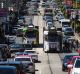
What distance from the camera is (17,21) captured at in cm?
11331

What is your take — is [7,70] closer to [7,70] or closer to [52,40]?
[7,70]

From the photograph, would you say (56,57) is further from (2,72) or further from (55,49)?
(2,72)

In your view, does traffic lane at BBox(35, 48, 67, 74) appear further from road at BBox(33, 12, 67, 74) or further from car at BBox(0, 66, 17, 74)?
car at BBox(0, 66, 17, 74)

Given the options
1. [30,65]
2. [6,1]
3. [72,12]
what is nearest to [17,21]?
[6,1]

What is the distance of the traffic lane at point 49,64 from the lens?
137 ft

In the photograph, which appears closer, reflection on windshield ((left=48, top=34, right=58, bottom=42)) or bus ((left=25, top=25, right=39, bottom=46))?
reflection on windshield ((left=48, top=34, right=58, bottom=42))

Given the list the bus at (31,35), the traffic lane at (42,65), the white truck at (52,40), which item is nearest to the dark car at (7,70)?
the traffic lane at (42,65)

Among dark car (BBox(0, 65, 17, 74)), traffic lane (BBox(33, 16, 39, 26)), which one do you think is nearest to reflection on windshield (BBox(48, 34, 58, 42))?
dark car (BBox(0, 65, 17, 74))

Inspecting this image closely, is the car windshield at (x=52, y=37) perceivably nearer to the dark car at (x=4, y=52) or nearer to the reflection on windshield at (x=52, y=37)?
the reflection on windshield at (x=52, y=37)

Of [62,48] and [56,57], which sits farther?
[62,48]

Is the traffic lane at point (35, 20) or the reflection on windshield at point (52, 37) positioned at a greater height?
the reflection on windshield at point (52, 37)

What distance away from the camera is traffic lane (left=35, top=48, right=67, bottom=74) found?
41.6 m

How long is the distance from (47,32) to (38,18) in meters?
69.7

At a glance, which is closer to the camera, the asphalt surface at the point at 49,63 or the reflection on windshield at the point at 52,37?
the asphalt surface at the point at 49,63
